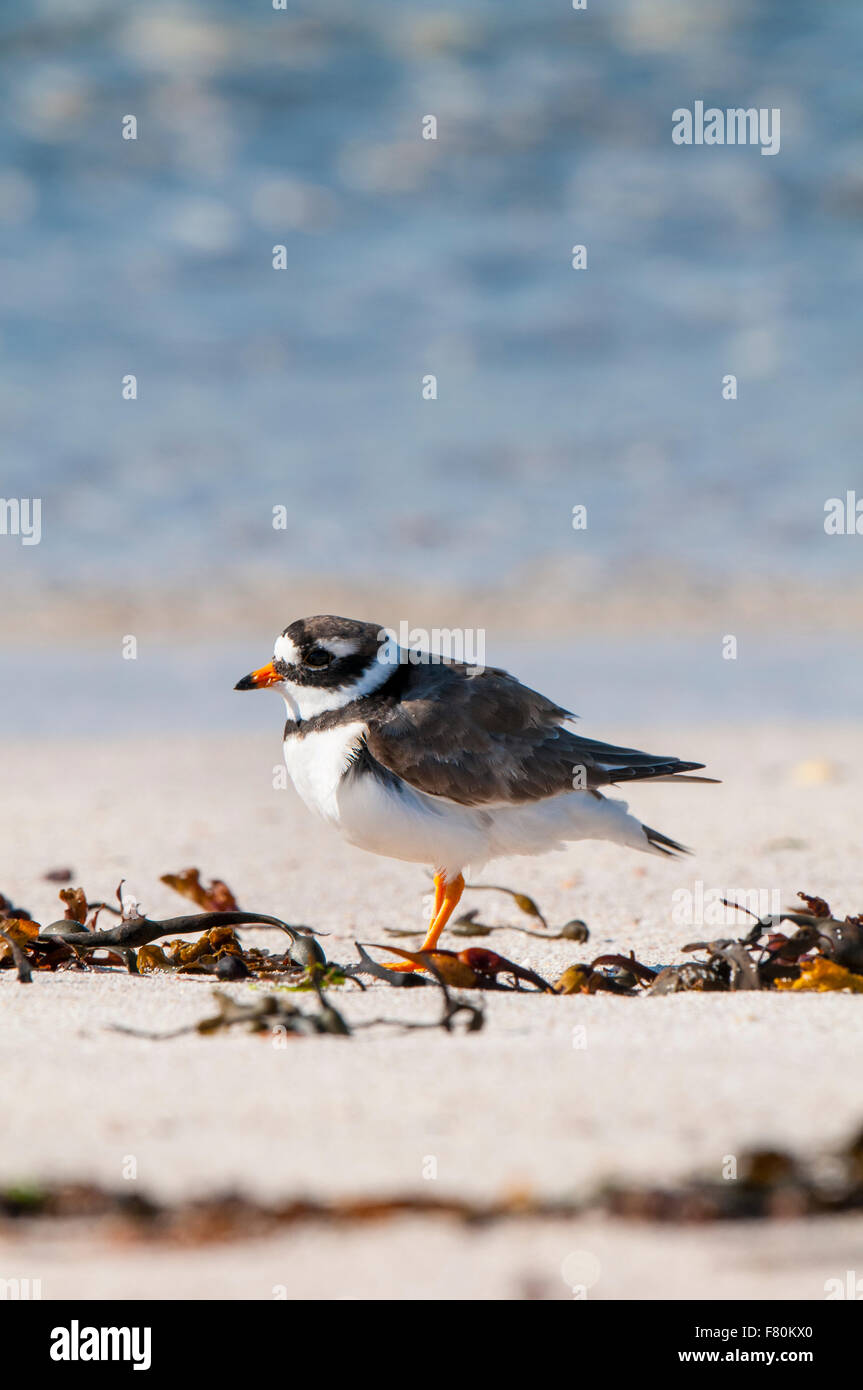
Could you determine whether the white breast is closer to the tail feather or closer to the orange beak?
the orange beak

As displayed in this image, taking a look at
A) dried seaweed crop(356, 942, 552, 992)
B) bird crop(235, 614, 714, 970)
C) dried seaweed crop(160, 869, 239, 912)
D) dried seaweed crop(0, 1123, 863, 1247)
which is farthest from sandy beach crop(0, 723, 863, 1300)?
dried seaweed crop(160, 869, 239, 912)

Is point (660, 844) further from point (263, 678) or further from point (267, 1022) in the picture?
point (267, 1022)

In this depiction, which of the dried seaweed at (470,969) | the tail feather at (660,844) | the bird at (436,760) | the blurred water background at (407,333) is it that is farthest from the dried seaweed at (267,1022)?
the blurred water background at (407,333)

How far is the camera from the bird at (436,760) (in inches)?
181

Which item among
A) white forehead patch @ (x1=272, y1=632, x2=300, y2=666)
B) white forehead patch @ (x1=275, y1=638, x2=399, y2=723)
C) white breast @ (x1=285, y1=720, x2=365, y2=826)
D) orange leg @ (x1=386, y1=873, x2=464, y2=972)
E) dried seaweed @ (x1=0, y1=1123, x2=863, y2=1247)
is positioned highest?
white forehead patch @ (x1=272, y1=632, x2=300, y2=666)

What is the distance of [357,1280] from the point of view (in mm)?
2143

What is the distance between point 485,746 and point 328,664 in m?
0.59

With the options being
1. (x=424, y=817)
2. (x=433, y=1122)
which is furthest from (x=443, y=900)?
(x=433, y=1122)

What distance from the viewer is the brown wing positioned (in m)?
4.62

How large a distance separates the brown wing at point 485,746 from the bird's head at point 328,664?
13 centimetres

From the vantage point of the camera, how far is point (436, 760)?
4613 millimetres

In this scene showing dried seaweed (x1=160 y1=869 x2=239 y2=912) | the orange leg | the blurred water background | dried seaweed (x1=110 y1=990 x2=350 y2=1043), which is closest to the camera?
dried seaweed (x1=110 y1=990 x2=350 y2=1043)

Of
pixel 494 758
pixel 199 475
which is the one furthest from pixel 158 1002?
pixel 199 475

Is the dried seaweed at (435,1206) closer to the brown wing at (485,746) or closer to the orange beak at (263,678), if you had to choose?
the brown wing at (485,746)
